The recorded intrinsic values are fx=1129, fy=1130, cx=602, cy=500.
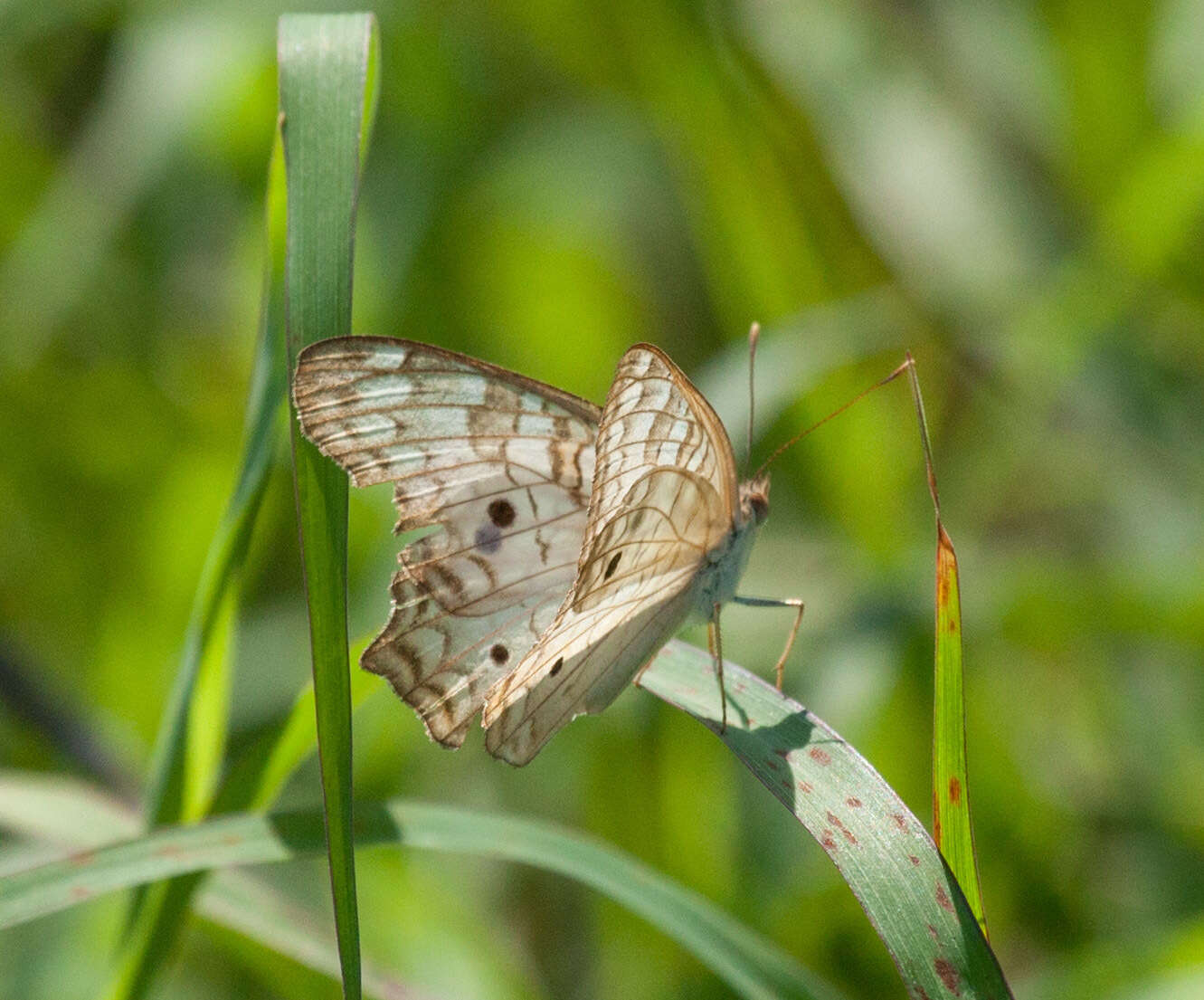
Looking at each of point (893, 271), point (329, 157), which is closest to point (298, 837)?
point (329, 157)

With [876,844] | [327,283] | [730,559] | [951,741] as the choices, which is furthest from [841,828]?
[327,283]

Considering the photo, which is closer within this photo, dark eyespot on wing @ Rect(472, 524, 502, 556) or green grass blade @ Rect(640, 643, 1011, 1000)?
green grass blade @ Rect(640, 643, 1011, 1000)

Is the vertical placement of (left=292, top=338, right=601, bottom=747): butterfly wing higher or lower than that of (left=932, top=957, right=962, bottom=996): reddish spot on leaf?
higher

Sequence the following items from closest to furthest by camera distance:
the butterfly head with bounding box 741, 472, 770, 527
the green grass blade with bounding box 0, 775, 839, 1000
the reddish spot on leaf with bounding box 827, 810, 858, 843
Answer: the reddish spot on leaf with bounding box 827, 810, 858, 843 → the green grass blade with bounding box 0, 775, 839, 1000 → the butterfly head with bounding box 741, 472, 770, 527

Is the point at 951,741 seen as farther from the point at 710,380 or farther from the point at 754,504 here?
the point at 710,380

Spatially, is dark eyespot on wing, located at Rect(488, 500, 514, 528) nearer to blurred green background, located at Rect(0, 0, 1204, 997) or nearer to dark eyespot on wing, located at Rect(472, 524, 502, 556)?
dark eyespot on wing, located at Rect(472, 524, 502, 556)

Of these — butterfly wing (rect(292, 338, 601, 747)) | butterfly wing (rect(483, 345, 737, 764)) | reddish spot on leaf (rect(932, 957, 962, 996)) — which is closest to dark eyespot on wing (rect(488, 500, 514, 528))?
butterfly wing (rect(292, 338, 601, 747))

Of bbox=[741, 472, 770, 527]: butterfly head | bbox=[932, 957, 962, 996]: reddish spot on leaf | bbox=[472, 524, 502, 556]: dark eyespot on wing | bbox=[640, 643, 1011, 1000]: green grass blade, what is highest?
bbox=[472, 524, 502, 556]: dark eyespot on wing

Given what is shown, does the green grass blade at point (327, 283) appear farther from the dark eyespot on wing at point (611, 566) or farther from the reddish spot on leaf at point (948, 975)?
the reddish spot on leaf at point (948, 975)
